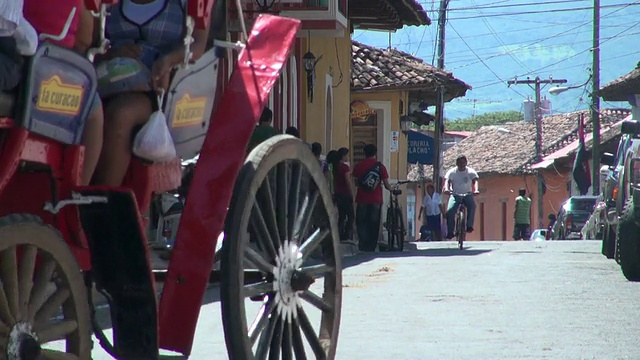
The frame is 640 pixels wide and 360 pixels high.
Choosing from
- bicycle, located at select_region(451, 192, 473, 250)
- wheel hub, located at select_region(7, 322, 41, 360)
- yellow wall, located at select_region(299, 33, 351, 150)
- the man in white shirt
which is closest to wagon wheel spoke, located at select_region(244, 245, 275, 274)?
wheel hub, located at select_region(7, 322, 41, 360)

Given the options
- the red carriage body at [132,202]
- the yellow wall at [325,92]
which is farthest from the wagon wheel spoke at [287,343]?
the yellow wall at [325,92]

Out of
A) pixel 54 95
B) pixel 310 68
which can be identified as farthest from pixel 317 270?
pixel 310 68

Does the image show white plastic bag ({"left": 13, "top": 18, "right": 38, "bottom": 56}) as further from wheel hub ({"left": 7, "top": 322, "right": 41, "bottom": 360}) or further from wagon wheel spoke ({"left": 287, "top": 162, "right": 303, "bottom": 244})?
wagon wheel spoke ({"left": 287, "top": 162, "right": 303, "bottom": 244})

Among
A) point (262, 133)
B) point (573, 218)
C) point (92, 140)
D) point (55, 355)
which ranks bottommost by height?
point (573, 218)

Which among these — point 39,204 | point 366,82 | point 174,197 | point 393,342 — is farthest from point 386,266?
point 366,82

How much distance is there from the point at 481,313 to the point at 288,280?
5491mm

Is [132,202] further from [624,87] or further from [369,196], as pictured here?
[624,87]

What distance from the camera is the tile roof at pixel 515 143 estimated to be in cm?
7081

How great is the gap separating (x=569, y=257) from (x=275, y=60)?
15.1m

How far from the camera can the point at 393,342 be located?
876cm

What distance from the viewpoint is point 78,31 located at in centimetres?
457

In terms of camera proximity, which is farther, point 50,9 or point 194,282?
point 194,282

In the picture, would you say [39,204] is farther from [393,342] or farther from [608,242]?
[608,242]

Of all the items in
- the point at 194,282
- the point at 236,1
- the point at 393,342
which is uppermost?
the point at 236,1
